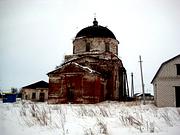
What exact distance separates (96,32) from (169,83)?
9.52 metres

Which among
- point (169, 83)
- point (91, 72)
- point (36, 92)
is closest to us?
point (169, 83)

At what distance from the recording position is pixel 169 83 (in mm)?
15094

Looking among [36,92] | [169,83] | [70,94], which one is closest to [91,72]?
[70,94]

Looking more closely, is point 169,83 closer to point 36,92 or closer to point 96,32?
point 96,32

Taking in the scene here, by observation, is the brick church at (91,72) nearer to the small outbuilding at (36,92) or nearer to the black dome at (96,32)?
the black dome at (96,32)

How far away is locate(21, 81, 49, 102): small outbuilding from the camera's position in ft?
100.0

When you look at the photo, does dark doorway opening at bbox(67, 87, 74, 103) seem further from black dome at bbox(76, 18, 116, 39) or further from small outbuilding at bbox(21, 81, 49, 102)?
small outbuilding at bbox(21, 81, 49, 102)

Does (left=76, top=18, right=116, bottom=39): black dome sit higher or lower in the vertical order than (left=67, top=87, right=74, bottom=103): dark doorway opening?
higher

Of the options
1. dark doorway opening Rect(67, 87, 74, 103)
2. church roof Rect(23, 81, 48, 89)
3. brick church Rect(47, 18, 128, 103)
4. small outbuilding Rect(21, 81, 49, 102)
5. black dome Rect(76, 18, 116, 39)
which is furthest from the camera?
church roof Rect(23, 81, 48, 89)

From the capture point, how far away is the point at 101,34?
21750 millimetres

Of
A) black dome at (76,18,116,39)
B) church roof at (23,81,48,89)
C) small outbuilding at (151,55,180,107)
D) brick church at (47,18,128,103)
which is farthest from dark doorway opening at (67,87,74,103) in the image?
church roof at (23,81,48,89)

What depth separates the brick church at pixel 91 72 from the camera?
1769cm

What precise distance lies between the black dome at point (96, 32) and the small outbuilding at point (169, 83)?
8127mm

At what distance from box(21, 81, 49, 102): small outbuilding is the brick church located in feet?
33.6
